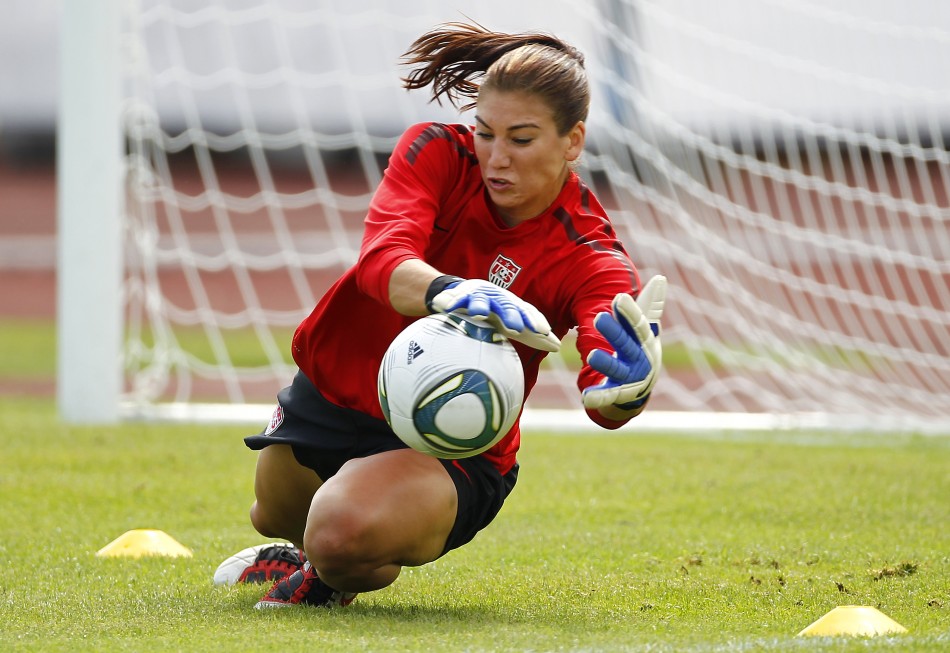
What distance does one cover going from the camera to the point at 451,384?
8.87 feet

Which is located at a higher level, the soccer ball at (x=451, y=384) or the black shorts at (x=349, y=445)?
the soccer ball at (x=451, y=384)

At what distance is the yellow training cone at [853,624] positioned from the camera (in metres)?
2.73

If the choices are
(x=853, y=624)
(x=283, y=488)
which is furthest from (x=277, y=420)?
(x=853, y=624)

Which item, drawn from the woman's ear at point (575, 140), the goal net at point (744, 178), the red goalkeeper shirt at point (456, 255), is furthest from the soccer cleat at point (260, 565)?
the goal net at point (744, 178)

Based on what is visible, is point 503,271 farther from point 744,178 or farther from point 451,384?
point 744,178

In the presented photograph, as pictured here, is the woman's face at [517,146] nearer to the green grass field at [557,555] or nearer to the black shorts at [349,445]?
the black shorts at [349,445]

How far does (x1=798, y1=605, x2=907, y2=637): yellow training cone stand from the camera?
8.95ft

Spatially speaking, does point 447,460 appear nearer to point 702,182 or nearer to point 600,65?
point 600,65

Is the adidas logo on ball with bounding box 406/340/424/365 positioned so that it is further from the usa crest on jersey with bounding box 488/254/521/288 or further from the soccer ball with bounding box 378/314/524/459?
the usa crest on jersey with bounding box 488/254/521/288

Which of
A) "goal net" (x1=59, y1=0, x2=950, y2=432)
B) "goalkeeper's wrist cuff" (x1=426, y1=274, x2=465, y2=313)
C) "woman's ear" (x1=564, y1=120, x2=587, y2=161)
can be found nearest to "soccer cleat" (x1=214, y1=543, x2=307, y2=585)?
"goalkeeper's wrist cuff" (x1=426, y1=274, x2=465, y2=313)

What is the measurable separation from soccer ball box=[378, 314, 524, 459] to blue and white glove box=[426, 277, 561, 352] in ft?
0.22

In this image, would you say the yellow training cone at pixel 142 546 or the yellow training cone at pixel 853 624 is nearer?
the yellow training cone at pixel 853 624

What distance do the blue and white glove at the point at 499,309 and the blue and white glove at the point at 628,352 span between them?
12 cm

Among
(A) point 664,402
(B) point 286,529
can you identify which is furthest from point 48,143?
(B) point 286,529
